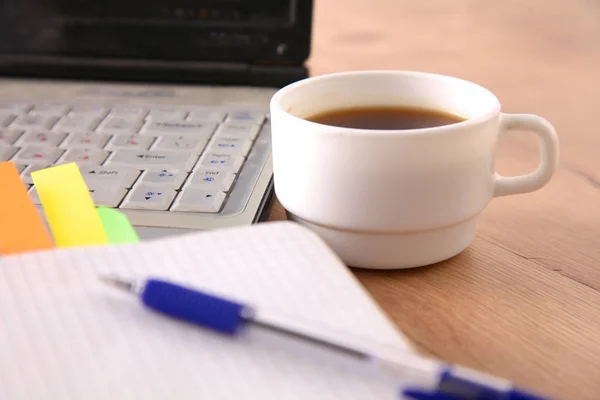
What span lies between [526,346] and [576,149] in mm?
286

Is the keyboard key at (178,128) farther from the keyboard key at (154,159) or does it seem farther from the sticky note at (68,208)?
the sticky note at (68,208)

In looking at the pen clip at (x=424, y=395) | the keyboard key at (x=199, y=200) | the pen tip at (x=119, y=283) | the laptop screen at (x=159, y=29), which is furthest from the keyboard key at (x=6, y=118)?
the pen clip at (x=424, y=395)

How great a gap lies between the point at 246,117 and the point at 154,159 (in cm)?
10

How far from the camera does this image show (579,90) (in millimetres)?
691

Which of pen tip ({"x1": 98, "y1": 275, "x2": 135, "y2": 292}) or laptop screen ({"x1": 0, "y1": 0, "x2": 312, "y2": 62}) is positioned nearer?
pen tip ({"x1": 98, "y1": 275, "x2": 135, "y2": 292})

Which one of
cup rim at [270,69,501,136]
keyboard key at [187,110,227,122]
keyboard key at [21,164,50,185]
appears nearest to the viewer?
cup rim at [270,69,501,136]

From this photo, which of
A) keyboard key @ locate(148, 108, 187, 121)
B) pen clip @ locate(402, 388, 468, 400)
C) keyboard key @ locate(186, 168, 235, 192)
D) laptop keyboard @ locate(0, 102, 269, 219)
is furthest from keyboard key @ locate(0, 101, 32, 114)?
pen clip @ locate(402, 388, 468, 400)

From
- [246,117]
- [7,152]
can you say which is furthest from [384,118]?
[7,152]

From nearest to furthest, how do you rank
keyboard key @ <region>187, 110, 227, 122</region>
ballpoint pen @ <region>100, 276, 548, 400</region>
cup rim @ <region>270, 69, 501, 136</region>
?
ballpoint pen @ <region>100, 276, 548, 400</region> < cup rim @ <region>270, 69, 501, 136</region> < keyboard key @ <region>187, 110, 227, 122</region>

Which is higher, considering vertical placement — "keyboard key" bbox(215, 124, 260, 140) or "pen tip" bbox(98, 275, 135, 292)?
"pen tip" bbox(98, 275, 135, 292)

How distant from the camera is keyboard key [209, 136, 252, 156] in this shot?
468mm

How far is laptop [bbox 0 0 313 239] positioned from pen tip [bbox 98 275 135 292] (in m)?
0.18

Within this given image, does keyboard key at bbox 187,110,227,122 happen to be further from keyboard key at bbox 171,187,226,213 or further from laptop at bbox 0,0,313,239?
keyboard key at bbox 171,187,226,213

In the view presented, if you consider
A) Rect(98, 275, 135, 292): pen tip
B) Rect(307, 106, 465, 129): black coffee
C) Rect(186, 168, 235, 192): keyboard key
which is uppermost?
Rect(307, 106, 465, 129): black coffee
